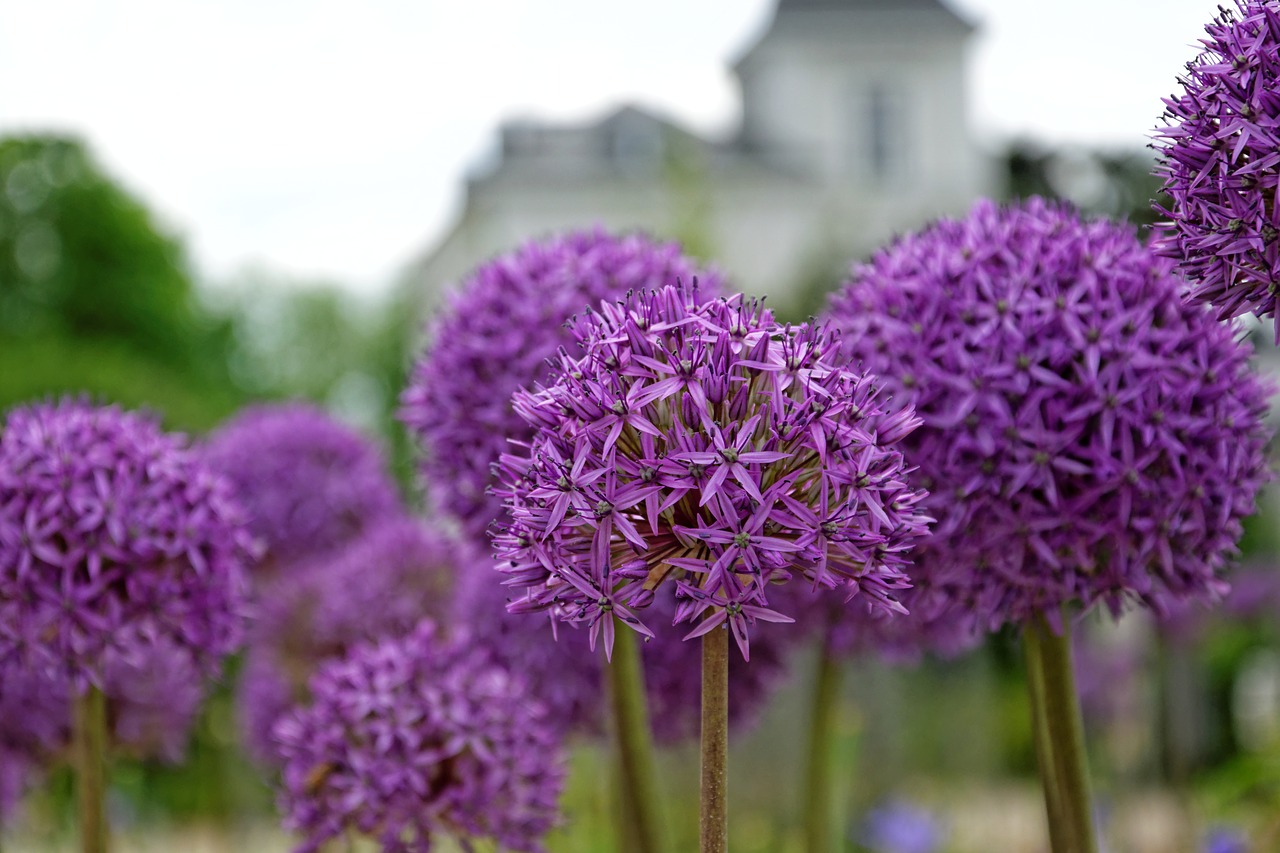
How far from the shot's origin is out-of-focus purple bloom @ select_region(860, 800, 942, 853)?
302 inches

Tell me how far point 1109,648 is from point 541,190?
77.4 ft

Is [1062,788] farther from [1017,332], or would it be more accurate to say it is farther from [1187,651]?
[1187,651]

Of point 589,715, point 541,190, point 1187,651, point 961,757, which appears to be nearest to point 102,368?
point 541,190

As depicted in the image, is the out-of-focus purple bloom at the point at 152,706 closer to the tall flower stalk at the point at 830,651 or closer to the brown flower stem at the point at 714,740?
the tall flower stalk at the point at 830,651

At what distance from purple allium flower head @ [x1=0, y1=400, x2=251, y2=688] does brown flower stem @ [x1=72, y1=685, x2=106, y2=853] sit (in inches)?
5.1

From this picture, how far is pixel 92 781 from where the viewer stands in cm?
330

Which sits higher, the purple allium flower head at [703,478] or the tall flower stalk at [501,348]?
the tall flower stalk at [501,348]

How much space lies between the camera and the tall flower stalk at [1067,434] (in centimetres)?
293

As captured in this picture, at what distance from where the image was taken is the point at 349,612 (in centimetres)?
526

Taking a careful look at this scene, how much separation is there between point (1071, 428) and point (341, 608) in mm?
3227

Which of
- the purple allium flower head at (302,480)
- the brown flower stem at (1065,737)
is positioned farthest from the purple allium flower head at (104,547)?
the purple allium flower head at (302,480)

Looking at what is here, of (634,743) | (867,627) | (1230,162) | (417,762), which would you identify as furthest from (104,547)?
(1230,162)

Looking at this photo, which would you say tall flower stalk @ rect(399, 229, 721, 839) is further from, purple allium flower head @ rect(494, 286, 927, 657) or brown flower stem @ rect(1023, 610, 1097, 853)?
purple allium flower head @ rect(494, 286, 927, 657)

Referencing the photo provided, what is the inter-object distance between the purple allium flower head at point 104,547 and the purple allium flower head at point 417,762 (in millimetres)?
379
